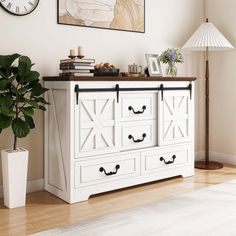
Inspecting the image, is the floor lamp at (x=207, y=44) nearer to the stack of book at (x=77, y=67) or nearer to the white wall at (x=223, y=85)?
the white wall at (x=223, y=85)

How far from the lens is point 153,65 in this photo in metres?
3.60

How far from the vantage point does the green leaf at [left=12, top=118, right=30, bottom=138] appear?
2.62m

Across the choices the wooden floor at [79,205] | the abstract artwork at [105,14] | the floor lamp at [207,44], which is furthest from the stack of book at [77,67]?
the floor lamp at [207,44]

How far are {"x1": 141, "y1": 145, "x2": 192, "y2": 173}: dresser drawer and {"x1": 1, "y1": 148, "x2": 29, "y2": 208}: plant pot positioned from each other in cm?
107

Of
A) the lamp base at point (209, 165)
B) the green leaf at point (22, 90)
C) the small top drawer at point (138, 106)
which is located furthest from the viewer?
the lamp base at point (209, 165)

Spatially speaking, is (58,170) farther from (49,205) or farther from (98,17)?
(98,17)

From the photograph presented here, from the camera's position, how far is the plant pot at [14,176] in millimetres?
2723

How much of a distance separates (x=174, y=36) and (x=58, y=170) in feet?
6.80

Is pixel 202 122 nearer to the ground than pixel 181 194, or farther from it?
farther from it

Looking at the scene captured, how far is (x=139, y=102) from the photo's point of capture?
3217 millimetres

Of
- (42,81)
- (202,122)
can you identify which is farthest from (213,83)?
(42,81)

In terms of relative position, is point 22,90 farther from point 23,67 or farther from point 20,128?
point 20,128

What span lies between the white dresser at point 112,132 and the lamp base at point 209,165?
0.45 m

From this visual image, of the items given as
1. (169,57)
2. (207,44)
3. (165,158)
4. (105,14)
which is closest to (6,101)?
(105,14)
